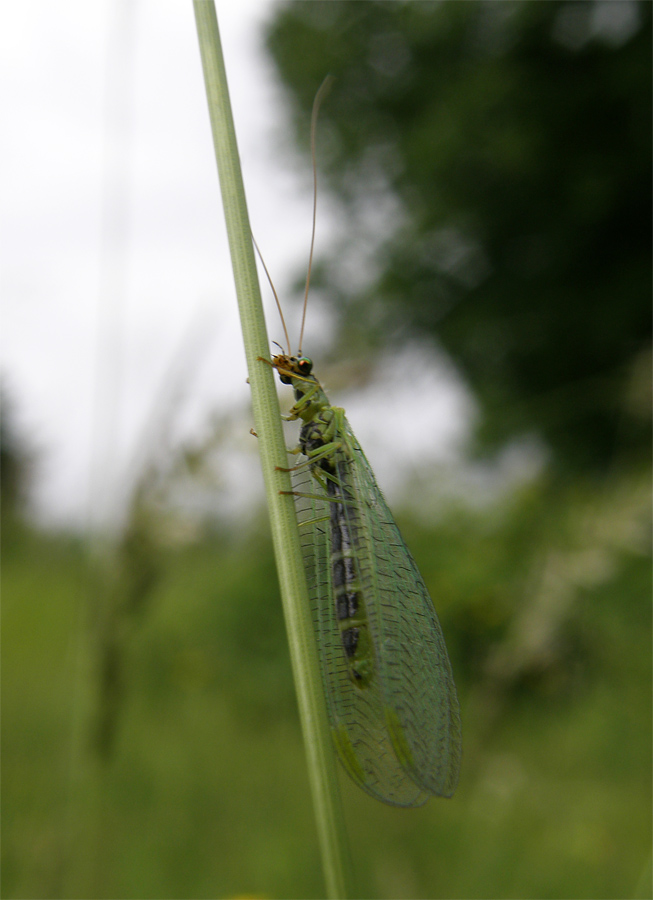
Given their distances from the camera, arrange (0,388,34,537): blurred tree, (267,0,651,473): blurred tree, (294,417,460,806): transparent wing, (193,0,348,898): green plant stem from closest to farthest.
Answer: (193,0,348,898): green plant stem
(294,417,460,806): transparent wing
(0,388,34,537): blurred tree
(267,0,651,473): blurred tree

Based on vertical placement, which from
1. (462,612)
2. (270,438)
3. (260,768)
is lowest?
(260,768)

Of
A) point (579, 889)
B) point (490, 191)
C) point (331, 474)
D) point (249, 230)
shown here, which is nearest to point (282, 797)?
point (579, 889)

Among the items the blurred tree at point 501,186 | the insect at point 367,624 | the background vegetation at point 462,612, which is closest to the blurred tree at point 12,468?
the background vegetation at point 462,612

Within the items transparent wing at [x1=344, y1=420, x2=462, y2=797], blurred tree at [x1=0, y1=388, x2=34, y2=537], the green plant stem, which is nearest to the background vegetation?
blurred tree at [x1=0, y1=388, x2=34, y2=537]

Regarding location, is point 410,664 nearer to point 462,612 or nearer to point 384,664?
point 384,664

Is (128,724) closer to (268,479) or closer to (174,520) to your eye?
(174,520)

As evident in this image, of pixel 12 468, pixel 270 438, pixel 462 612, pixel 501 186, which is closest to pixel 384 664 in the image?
pixel 270 438

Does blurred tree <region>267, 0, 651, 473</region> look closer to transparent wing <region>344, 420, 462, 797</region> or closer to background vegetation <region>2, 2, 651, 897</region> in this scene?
background vegetation <region>2, 2, 651, 897</region>
